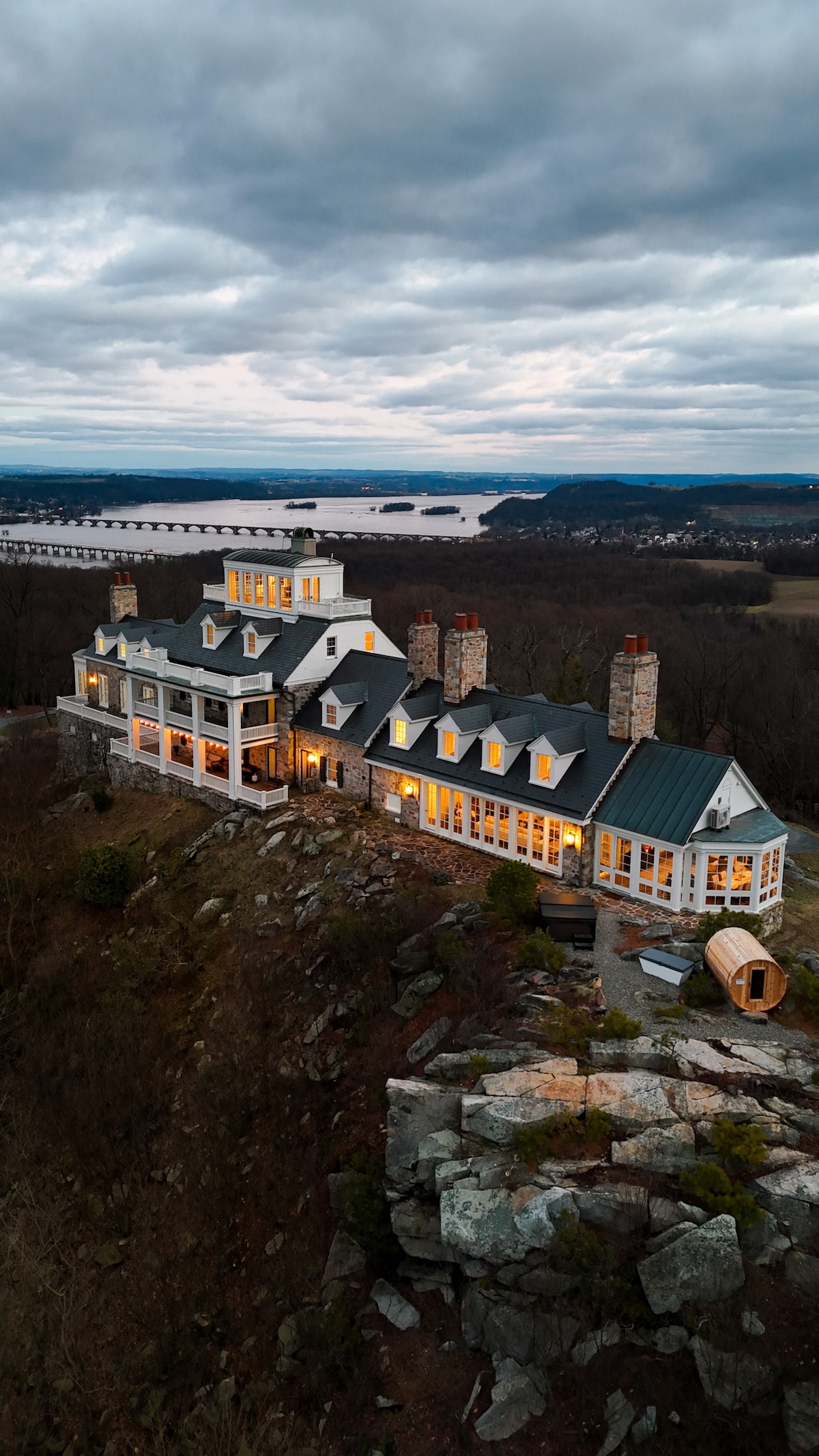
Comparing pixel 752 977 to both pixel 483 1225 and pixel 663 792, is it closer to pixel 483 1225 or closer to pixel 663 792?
pixel 663 792

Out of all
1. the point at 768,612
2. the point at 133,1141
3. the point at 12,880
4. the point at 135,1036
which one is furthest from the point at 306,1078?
the point at 768,612

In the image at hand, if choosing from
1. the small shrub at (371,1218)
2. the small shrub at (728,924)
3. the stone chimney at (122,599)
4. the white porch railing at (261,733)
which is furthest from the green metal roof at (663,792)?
the stone chimney at (122,599)

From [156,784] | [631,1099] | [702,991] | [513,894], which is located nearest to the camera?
[631,1099]

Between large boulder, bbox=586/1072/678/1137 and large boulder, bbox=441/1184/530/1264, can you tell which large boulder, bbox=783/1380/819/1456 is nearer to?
large boulder, bbox=586/1072/678/1137

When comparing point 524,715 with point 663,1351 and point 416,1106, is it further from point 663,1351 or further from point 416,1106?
point 663,1351

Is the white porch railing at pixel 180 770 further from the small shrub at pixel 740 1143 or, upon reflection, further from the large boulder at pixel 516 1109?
the small shrub at pixel 740 1143

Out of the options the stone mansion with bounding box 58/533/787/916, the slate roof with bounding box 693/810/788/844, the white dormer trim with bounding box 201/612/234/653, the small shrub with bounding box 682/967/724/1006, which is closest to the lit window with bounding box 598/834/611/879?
the stone mansion with bounding box 58/533/787/916

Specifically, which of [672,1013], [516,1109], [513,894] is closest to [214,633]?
[513,894]
